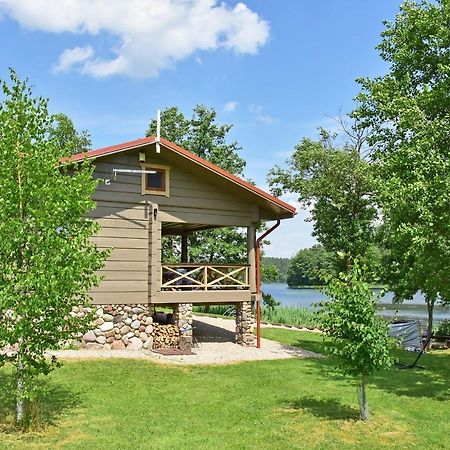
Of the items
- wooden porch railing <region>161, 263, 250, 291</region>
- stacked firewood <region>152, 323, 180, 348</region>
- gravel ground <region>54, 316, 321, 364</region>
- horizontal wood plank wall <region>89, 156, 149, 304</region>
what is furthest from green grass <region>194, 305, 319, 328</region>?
horizontal wood plank wall <region>89, 156, 149, 304</region>

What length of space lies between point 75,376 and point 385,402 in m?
5.82

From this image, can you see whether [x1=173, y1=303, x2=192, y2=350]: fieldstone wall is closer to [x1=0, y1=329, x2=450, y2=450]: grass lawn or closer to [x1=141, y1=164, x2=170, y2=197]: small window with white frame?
[x1=0, y1=329, x2=450, y2=450]: grass lawn

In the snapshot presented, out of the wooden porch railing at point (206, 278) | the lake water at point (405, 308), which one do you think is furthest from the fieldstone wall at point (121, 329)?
the lake water at point (405, 308)

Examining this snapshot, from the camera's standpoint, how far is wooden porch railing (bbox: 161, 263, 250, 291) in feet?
48.3

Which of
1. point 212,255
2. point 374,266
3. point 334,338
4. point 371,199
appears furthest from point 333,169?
point 334,338

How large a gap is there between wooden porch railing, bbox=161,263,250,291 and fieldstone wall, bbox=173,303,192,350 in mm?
564

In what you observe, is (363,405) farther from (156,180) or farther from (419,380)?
(156,180)

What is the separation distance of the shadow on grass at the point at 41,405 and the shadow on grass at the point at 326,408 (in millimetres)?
3611

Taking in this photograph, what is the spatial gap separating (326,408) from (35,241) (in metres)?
5.24

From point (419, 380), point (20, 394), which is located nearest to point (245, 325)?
point (419, 380)

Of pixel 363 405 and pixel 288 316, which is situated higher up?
pixel 288 316

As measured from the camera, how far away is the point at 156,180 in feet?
47.1

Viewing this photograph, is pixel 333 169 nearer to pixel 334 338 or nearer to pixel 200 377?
pixel 200 377

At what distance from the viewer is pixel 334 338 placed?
781cm
